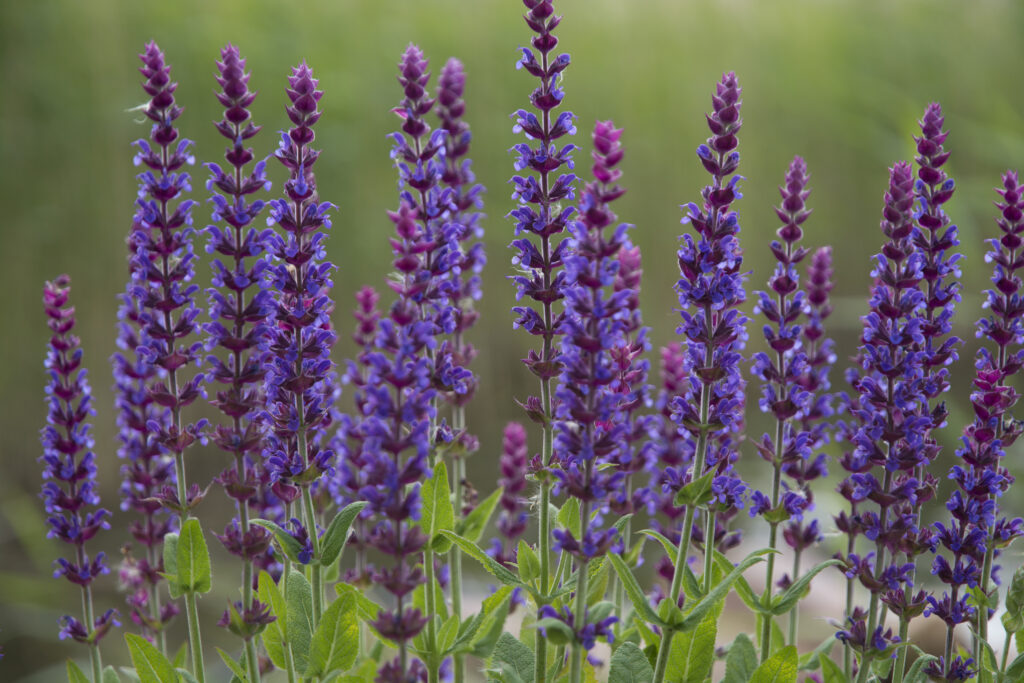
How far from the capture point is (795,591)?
2.39 meters

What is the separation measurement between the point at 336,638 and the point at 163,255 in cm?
107

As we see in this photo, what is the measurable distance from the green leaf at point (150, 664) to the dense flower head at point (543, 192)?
4.24 feet

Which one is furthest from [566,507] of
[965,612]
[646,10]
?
[646,10]

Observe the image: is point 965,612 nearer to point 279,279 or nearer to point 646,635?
point 646,635

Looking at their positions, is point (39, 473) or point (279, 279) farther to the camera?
point (39, 473)

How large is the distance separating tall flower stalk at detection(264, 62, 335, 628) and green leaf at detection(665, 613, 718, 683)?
0.99m

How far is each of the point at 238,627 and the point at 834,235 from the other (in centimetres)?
652

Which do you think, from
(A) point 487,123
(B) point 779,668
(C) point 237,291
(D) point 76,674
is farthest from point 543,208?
(A) point 487,123

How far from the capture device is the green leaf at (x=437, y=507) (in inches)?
97.0

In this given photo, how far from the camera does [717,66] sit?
780 centimetres

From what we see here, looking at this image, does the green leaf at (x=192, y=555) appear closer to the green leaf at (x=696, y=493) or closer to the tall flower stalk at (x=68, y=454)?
the tall flower stalk at (x=68, y=454)

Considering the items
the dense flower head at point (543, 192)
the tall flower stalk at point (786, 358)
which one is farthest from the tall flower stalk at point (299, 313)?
the tall flower stalk at point (786, 358)

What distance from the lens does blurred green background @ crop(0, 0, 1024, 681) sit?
21.2 ft

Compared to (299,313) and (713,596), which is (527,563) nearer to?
(713,596)
